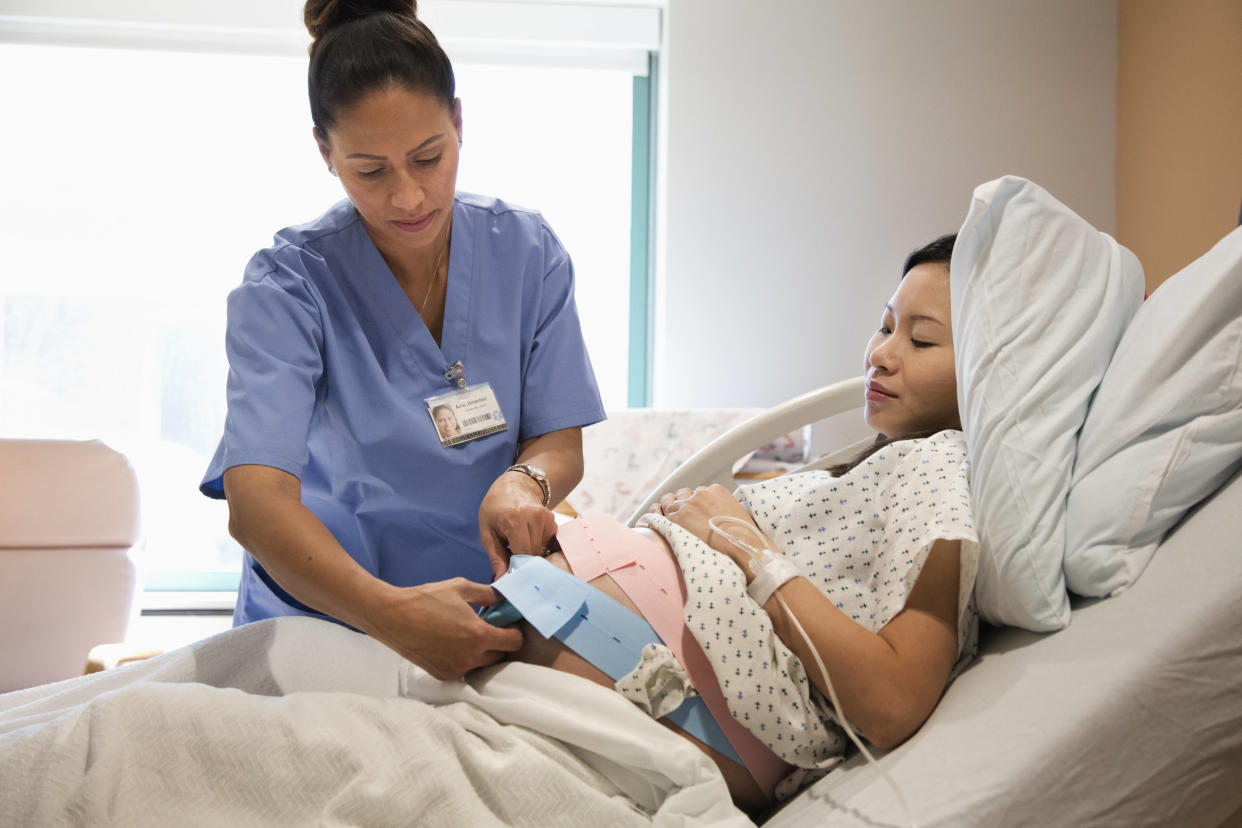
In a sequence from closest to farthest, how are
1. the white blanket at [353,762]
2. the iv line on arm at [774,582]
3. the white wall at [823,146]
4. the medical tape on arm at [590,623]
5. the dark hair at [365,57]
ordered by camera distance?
1. the white blanket at [353,762]
2. the iv line on arm at [774,582]
3. the medical tape on arm at [590,623]
4. the dark hair at [365,57]
5. the white wall at [823,146]

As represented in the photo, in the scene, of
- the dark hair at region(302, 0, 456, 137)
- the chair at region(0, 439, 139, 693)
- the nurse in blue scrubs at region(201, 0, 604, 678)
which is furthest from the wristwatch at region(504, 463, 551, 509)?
the chair at region(0, 439, 139, 693)

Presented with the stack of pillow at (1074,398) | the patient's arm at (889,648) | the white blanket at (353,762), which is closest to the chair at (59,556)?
the white blanket at (353,762)

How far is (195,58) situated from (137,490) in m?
2.30

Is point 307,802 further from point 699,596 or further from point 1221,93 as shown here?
point 1221,93

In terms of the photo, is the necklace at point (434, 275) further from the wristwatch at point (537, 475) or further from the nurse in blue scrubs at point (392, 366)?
the wristwatch at point (537, 475)

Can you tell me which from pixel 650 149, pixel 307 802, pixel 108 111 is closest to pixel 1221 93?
pixel 650 149

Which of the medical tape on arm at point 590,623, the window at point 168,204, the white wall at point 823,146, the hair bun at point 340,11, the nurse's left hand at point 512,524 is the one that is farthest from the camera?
the window at point 168,204

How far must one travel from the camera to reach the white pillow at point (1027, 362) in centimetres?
94

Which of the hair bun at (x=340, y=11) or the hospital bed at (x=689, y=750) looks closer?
the hospital bed at (x=689, y=750)

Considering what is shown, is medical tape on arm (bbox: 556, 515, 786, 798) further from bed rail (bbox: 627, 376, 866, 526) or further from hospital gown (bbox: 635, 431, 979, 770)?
bed rail (bbox: 627, 376, 866, 526)

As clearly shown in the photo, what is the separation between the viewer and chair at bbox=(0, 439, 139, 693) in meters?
2.57

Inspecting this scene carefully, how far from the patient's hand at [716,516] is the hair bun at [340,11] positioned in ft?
2.72

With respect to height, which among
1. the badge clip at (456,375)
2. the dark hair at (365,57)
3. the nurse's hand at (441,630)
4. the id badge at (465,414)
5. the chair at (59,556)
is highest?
the dark hair at (365,57)

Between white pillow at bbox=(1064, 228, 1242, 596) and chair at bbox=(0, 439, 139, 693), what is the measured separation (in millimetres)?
2499
